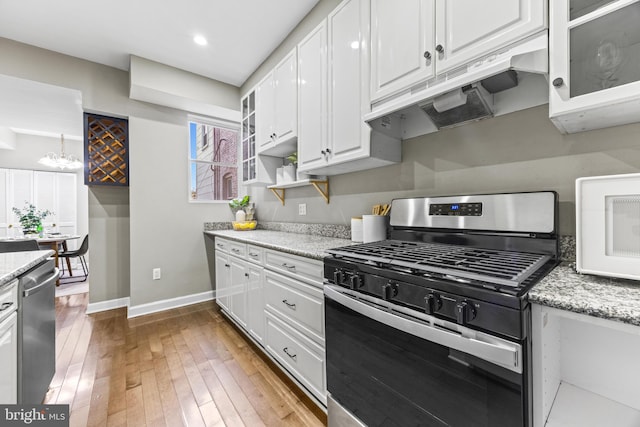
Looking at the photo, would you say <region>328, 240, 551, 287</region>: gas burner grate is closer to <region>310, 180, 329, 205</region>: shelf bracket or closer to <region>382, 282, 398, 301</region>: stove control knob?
<region>382, 282, 398, 301</region>: stove control knob

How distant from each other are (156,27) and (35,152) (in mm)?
5250

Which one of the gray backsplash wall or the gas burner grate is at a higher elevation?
the gray backsplash wall

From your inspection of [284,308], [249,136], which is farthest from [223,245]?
[284,308]

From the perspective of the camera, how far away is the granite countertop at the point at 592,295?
1.99 ft

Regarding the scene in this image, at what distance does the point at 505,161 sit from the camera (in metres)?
1.29

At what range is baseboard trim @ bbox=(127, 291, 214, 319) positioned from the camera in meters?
2.97

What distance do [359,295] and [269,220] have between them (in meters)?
2.27

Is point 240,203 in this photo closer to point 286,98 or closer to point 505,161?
point 286,98

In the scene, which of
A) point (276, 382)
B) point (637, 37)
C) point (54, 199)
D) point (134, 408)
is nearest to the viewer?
point (637, 37)

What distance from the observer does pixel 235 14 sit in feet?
7.50

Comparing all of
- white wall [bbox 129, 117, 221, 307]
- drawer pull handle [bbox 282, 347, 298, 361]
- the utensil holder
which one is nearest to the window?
white wall [bbox 129, 117, 221, 307]

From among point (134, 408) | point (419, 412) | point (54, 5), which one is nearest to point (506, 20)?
point (419, 412)

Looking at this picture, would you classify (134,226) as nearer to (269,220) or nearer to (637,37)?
(269,220)

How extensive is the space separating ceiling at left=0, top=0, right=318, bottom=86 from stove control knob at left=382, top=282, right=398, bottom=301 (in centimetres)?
237
